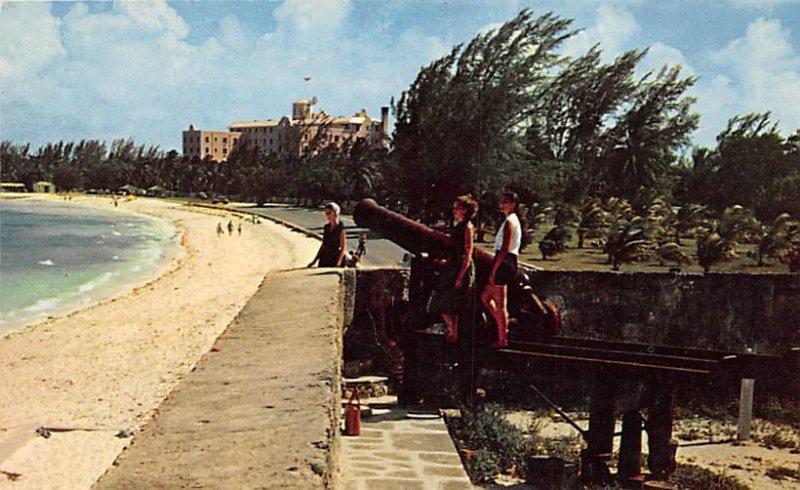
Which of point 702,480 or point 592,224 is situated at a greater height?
point 592,224

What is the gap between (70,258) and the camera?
50.2 meters

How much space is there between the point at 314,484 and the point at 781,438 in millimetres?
8018

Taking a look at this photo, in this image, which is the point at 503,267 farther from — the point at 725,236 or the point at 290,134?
the point at 290,134

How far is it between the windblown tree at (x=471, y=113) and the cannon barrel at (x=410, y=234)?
2089 cm

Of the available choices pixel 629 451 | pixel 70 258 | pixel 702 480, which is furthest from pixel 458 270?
pixel 70 258

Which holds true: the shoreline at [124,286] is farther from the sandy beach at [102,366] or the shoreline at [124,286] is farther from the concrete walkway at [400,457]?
the concrete walkway at [400,457]

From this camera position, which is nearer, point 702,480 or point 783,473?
point 702,480

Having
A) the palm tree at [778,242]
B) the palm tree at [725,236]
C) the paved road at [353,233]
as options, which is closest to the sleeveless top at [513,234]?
the paved road at [353,233]


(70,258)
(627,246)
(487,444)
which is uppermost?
(627,246)

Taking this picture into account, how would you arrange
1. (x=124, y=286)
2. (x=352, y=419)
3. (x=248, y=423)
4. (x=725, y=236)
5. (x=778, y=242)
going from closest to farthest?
(x=248, y=423)
(x=352, y=419)
(x=778, y=242)
(x=725, y=236)
(x=124, y=286)

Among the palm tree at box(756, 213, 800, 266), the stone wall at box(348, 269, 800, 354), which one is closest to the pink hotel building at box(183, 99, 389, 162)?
the palm tree at box(756, 213, 800, 266)

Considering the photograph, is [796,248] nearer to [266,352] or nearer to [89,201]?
[266,352]

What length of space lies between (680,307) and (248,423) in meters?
7.66

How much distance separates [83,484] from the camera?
1042 cm
